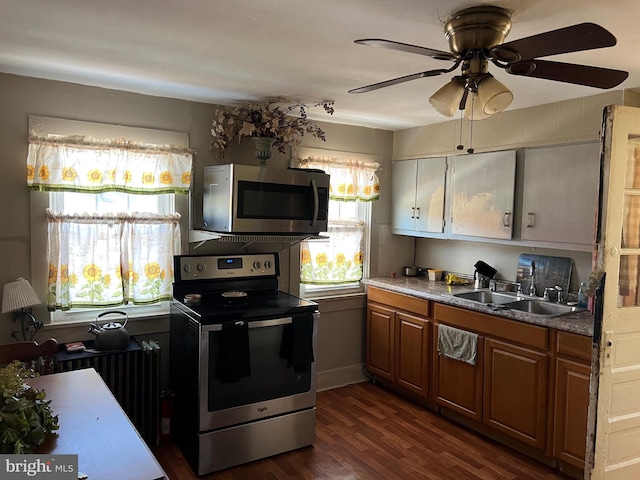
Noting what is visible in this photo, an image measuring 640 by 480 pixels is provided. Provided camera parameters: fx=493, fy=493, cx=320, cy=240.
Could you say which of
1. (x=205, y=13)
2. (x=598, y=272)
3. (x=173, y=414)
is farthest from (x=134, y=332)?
(x=598, y=272)

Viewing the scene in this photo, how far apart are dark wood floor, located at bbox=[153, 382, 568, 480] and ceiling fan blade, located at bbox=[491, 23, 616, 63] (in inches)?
89.1

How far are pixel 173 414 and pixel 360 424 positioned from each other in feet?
4.07

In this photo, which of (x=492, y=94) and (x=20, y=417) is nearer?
(x=20, y=417)

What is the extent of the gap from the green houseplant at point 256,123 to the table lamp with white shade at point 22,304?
1.40 m

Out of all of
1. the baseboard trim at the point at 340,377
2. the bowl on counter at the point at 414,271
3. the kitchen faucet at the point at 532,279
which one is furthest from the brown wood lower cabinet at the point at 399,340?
the kitchen faucet at the point at 532,279

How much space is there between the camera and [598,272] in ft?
7.38

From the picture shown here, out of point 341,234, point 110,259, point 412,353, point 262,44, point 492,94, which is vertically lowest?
point 412,353

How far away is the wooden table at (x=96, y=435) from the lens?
1.35 meters

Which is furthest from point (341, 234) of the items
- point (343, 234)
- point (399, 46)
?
point (399, 46)

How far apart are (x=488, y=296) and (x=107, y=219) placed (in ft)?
8.58

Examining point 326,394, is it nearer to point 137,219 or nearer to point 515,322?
point 515,322

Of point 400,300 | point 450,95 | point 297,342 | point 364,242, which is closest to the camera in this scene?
point 450,95

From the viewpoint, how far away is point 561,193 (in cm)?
295

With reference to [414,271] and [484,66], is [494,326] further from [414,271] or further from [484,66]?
[484,66]
